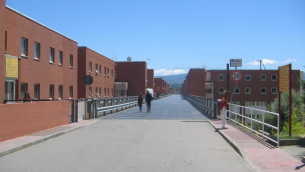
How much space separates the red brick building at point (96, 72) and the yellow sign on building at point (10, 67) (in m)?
19.7

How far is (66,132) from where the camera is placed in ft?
42.6

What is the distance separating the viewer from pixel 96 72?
41312 millimetres

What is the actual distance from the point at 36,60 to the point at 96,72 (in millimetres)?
18090

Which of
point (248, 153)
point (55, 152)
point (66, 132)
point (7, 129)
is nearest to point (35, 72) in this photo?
point (66, 132)

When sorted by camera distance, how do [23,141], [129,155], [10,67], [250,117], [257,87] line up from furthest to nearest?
[257,87] < [10,67] < [250,117] < [23,141] < [129,155]

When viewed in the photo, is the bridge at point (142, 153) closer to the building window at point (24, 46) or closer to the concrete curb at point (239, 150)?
the concrete curb at point (239, 150)

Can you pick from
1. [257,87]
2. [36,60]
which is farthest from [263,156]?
[257,87]

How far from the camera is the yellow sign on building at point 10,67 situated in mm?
16281

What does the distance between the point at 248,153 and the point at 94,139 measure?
5.60m

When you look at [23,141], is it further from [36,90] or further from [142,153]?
[36,90]

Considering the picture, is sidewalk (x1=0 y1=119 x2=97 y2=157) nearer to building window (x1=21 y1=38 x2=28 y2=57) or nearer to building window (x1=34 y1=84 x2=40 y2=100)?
building window (x1=21 y1=38 x2=28 y2=57)

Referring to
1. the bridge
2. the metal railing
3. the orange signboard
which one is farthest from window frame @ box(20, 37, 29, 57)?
the orange signboard

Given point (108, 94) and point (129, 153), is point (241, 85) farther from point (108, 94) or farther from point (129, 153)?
point (129, 153)

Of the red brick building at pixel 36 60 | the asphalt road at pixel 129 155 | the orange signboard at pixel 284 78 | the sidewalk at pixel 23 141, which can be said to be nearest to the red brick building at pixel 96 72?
the red brick building at pixel 36 60
